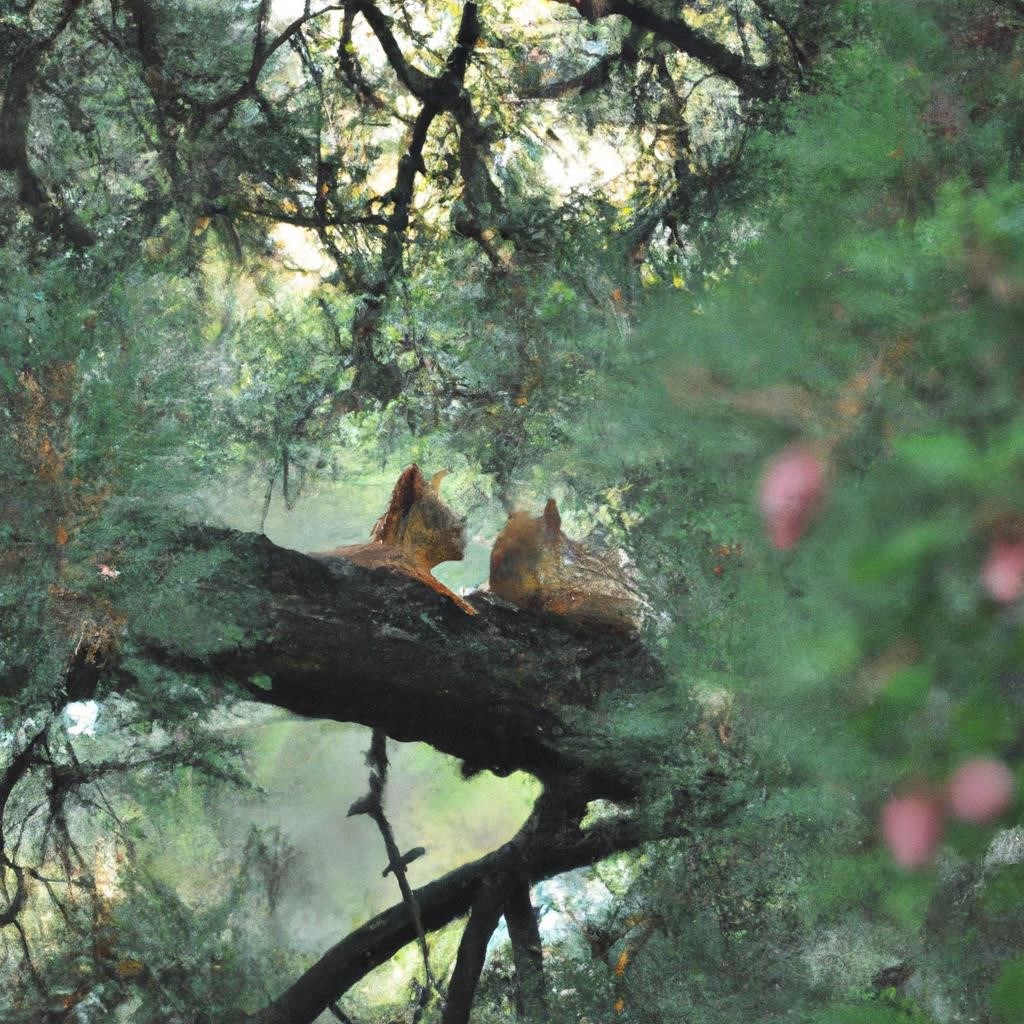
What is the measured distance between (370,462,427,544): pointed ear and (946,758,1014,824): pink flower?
37.7 inches

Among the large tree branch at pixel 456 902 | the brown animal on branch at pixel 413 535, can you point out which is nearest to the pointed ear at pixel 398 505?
the brown animal on branch at pixel 413 535

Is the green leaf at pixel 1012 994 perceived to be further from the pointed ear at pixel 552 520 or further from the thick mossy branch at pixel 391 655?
the pointed ear at pixel 552 520

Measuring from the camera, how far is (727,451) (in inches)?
53.1

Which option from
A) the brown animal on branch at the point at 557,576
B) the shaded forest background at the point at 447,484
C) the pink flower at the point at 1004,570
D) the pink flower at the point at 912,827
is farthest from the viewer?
the brown animal on branch at the point at 557,576

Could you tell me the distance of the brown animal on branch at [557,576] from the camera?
5.19ft

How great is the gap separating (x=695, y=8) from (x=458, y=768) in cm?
110

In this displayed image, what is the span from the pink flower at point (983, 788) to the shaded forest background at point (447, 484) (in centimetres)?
41

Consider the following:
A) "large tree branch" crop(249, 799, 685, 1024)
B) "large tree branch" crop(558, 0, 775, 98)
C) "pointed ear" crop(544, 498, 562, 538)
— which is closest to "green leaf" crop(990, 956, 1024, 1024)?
"large tree branch" crop(249, 799, 685, 1024)

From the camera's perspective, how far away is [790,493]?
4.08 ft

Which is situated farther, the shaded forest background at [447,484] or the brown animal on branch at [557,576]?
the brown animal on branch at [557,576]

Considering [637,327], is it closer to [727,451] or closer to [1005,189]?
[727,451]

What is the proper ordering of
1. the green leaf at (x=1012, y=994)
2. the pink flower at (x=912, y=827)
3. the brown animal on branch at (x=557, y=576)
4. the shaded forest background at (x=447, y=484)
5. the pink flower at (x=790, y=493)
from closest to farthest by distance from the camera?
the green leaf at (x=1012, y=994) < the pink flower at (x=912, y=827) < the pink flower at (x=790, y=493) < the shaded forest background at (x=447, y=484) < the brown animal on branch at (x=557, y=576)

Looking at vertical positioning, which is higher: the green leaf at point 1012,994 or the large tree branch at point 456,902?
the large tree branch at point 456,902

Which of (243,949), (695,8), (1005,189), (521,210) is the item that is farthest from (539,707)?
(695,8)
